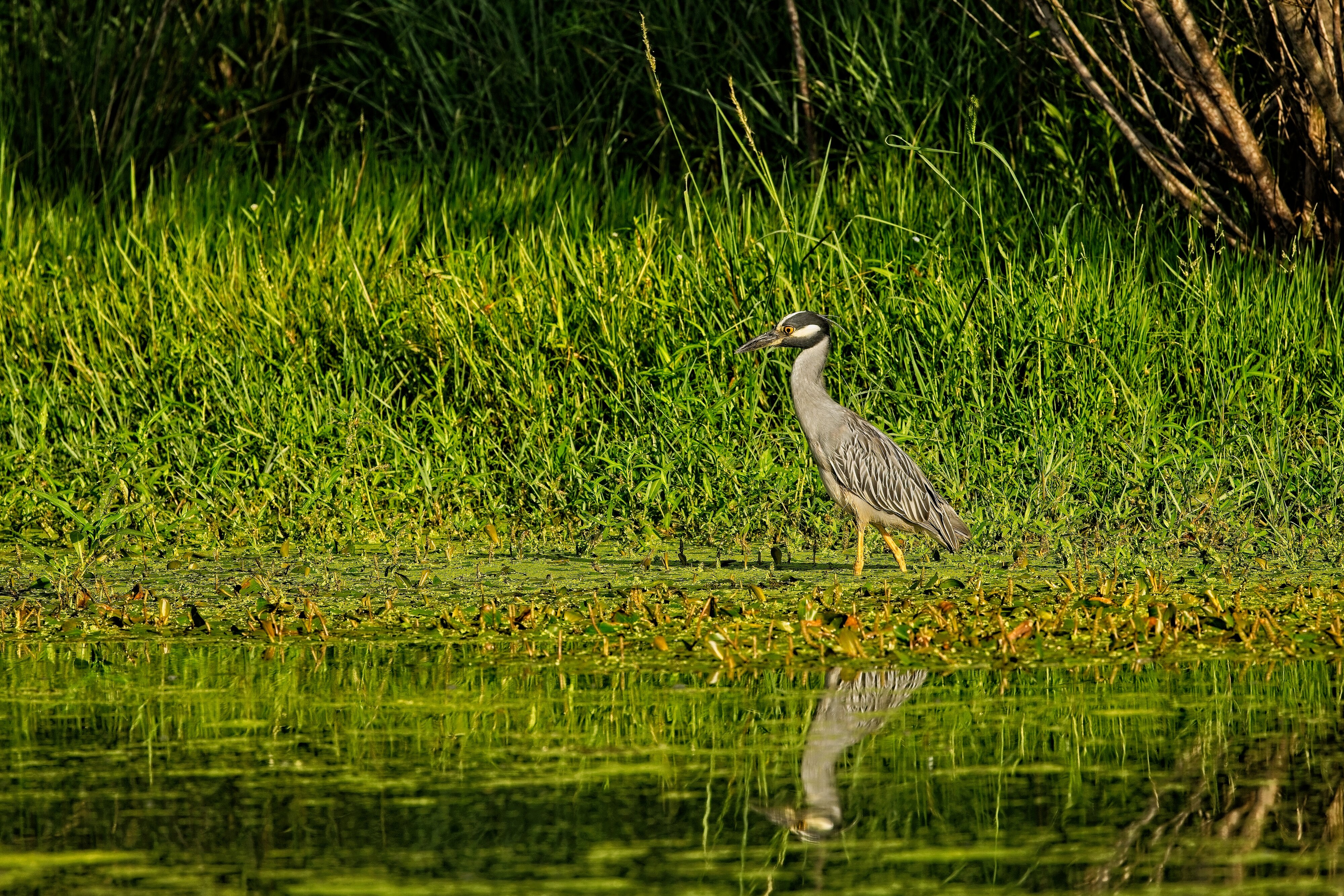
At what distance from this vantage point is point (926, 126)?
9.96 metres

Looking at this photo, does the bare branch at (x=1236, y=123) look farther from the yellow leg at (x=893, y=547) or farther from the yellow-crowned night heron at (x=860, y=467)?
the yellow leg at (x=893, y=547)

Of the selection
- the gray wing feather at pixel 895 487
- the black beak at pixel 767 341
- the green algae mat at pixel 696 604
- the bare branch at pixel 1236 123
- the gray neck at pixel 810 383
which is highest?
the bare branch at pixel 1236 123

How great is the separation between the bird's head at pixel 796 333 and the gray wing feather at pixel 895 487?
49 cm

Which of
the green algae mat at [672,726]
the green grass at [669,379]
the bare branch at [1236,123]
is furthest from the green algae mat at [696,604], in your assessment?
the bare branch at [1236,123]

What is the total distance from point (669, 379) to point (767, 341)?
91cm

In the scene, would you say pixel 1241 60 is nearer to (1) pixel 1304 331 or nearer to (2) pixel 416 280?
(1) pixel 1304 331

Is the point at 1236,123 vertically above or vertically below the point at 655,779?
above

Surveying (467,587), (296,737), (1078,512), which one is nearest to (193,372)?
(467,587)

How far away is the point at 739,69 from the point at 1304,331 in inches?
177

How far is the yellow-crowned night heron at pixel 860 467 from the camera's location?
612 cm

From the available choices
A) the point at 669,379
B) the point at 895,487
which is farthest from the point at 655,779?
the point at 669,379

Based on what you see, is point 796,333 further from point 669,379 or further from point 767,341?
point 669,379

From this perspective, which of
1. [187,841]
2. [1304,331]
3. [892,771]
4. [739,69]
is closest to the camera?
[187,841]

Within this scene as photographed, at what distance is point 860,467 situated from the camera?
6164mm
